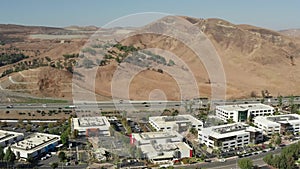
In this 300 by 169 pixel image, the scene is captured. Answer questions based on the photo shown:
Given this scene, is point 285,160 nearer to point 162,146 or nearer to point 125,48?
point 162,146

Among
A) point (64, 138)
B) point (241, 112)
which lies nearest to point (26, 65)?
point (64, 138)

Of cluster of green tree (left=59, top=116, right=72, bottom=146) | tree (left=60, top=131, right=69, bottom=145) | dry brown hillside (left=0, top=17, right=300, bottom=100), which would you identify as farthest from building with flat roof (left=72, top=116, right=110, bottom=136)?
dry brown hillside (left=0, top=17, right=300, bottom=100)

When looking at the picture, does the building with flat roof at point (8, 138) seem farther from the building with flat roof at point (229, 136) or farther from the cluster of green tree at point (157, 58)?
the cluster of green tree at point (157, 58)

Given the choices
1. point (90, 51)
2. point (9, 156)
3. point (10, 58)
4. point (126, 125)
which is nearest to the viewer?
point (9, 156)

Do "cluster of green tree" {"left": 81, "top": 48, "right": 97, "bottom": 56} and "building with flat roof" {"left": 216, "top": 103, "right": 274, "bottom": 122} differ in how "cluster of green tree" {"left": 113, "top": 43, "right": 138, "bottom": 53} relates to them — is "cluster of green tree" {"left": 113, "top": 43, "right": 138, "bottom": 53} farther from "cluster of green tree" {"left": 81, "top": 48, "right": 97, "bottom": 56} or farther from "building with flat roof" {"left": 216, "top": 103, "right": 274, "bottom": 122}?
"building with flat roof" {"left": 216, "top": 103, "right": 274, "bottom": 122}

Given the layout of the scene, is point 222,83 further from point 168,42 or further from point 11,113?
point 11,113

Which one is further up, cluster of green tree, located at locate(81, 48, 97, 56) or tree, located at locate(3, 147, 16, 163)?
cluster of green tree, located at locate(81, 48, 97, 56)
